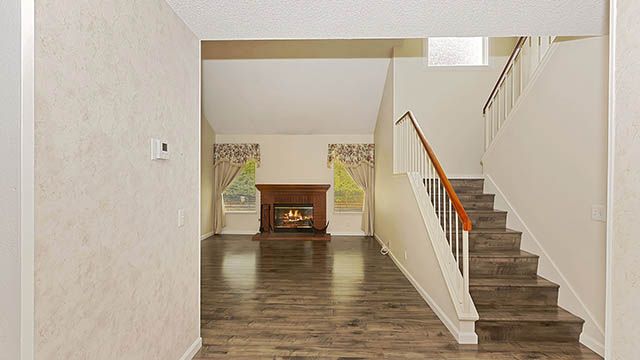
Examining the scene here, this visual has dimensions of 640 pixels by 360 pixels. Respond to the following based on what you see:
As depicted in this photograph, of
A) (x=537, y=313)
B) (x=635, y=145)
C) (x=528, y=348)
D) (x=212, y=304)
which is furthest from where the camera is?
(x=212, y=304)

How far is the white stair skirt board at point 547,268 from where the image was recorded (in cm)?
274

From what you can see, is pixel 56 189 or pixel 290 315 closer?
pixel 56 189

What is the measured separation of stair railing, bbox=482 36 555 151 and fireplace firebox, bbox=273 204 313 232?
4.49 meters

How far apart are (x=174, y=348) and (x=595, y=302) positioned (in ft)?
10.3

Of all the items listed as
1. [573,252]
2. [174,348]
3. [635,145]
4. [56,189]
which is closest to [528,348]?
[573,252]

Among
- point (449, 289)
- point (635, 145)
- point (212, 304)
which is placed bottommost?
point (212, 304)

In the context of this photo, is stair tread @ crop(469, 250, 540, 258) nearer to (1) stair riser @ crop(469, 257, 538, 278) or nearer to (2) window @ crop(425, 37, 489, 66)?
(1) stair riser @ crop(469, 257, 538, 278)

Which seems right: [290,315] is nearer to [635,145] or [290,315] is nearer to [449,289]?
[449,289]

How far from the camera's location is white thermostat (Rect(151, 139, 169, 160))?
2.03 m

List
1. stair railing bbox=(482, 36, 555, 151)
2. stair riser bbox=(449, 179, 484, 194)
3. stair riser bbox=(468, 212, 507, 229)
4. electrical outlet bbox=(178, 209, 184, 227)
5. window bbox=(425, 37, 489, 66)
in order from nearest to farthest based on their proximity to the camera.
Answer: electrical outlet bbox=(178, 209, 184, 227)
stair riser bbox=(468, 212, 507, 229)
stair railing bbox=(482, 36, 555, 151)
stair riser bbox=(449, 179, 484, 194)
window bbox=(425, 37, 489, 66)

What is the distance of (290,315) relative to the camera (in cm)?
339

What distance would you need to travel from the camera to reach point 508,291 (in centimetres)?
330

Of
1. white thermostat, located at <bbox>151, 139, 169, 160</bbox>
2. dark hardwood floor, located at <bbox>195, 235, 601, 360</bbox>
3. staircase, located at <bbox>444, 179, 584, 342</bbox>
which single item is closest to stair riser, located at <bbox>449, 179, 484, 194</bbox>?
staircase, located at <bbox>444, 179, 584, 342</bbox>

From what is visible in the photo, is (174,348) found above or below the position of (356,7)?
below
